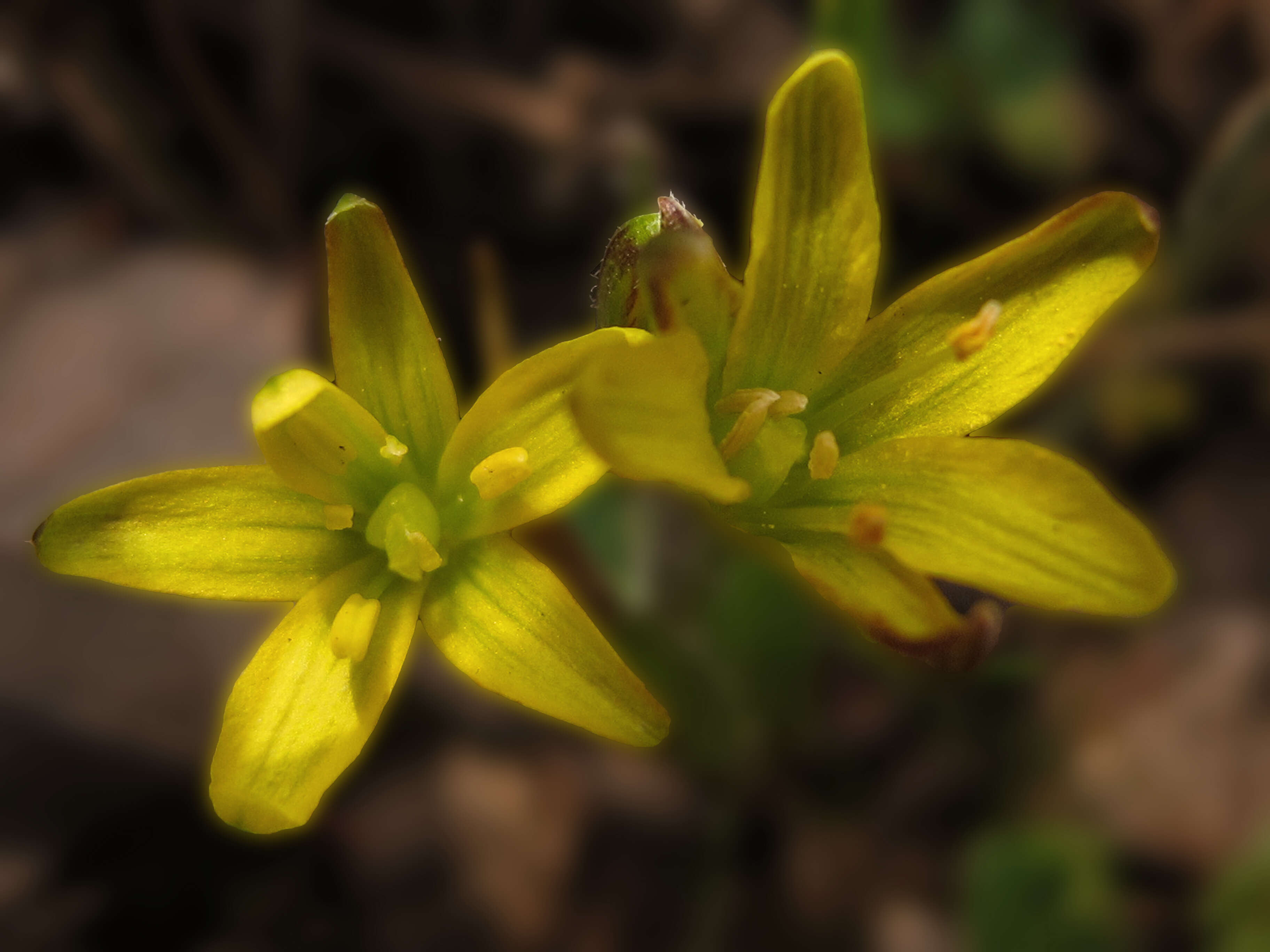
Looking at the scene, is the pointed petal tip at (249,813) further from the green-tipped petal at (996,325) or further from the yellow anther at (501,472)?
the green-tipped petal at (996,325)

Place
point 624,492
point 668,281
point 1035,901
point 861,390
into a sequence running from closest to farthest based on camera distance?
point 668,281 → point 861,390 → point 1035,901 → point 624,492

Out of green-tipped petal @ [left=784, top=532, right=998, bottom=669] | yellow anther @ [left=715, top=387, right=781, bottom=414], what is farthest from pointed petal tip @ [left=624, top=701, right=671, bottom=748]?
yellow anther @ [left=715, top=387, right=781, bottom=414]

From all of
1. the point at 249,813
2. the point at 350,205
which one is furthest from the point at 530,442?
the point at 249,813

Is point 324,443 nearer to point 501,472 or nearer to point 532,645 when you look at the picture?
point 501,472

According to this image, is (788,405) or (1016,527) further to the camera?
(788,405)

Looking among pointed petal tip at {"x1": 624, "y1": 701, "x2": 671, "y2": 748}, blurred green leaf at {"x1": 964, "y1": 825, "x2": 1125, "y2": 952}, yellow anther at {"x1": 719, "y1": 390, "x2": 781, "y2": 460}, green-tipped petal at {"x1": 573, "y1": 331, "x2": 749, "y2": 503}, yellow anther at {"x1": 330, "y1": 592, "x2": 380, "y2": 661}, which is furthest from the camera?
blurred green leaf at {"x1": 964, "y1": 825, "x2": 1125, "y2": 952}

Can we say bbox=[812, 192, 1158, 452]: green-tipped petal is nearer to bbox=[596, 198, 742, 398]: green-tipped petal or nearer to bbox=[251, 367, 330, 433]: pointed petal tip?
bbox=[596, 198, 742, 398]: green-tipped petal
